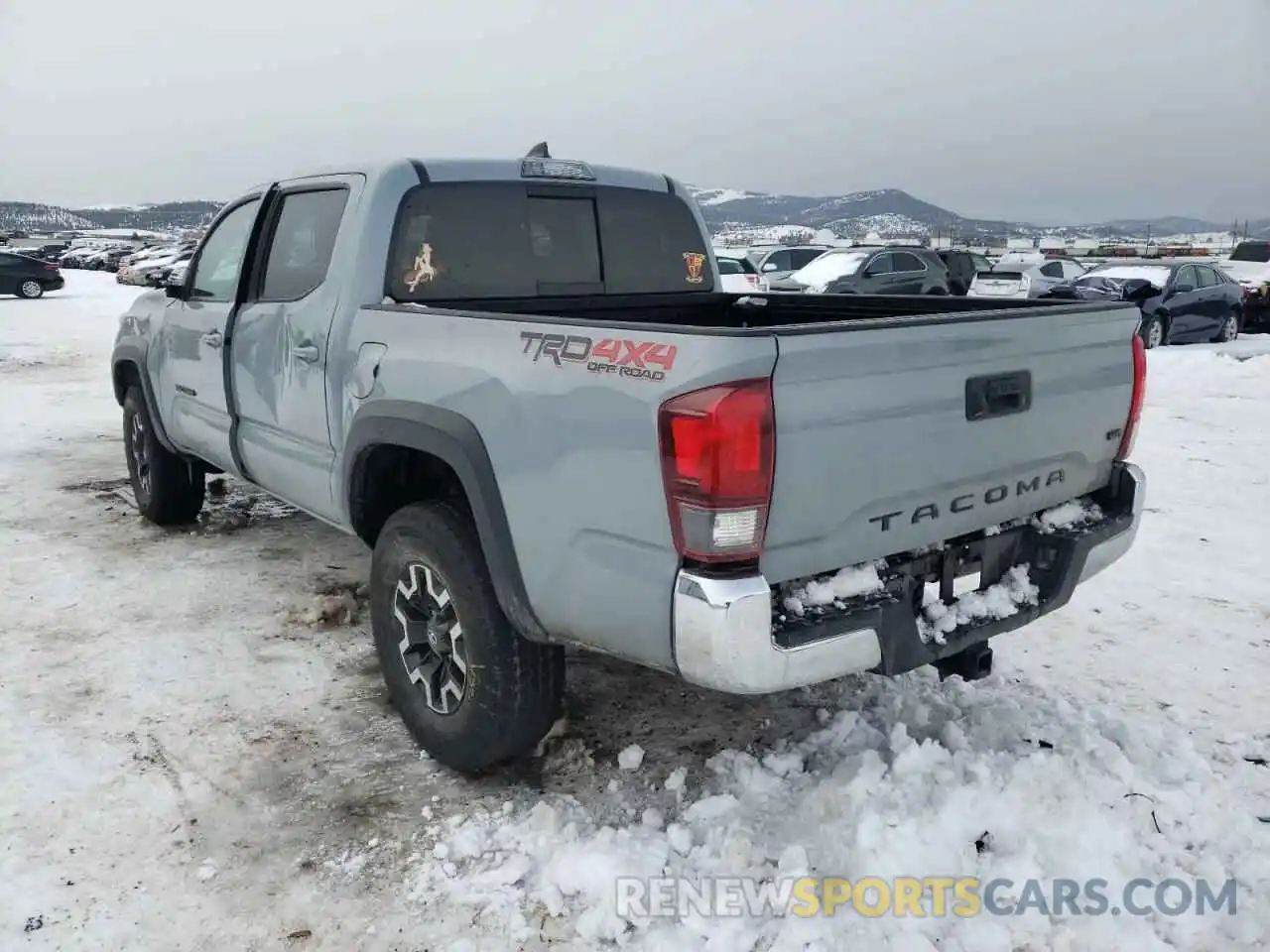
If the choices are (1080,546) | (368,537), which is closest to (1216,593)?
(1080,546)

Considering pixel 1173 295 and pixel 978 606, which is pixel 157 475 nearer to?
pixel 978 606

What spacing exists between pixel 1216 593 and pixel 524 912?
13.2 feet

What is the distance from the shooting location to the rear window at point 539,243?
12.3 feet

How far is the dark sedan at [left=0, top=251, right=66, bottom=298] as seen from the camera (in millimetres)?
25703

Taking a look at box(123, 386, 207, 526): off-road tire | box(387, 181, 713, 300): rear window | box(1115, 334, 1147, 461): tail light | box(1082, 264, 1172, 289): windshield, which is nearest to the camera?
box(1115, 334, 1147, 461): tail light

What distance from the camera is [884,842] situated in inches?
108

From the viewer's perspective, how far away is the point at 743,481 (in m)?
2.30

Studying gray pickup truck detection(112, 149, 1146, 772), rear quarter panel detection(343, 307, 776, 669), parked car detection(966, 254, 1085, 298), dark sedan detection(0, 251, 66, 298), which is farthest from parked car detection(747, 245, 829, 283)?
rear quarter panel detection(343, 307, 776, 669)

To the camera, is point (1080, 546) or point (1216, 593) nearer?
point (1080, 546)

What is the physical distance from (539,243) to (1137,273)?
1582 centimetres

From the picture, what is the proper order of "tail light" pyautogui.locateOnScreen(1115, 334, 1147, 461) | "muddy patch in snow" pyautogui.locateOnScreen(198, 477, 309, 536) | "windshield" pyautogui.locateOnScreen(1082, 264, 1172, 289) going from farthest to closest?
"windshield" pyautogui.locateOnScreen(1082, 264, 1172, 289) < "muddy patch in snow" pyautogui.locateOnScreen(198, 477, 309, 536) < "tail light" pyautogui.locateOnScreen(1115, 334, 1147, 461)

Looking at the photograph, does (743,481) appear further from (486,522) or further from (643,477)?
(486,522)

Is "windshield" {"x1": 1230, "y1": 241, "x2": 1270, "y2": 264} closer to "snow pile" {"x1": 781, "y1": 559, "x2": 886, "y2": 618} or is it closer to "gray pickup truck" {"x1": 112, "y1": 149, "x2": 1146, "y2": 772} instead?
"gray pickup truck" {"x1": 112, "y1": 149, "x2": 1146, "y2": 772}

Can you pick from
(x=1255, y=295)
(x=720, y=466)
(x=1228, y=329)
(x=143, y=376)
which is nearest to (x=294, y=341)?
(x=143, y=376)
